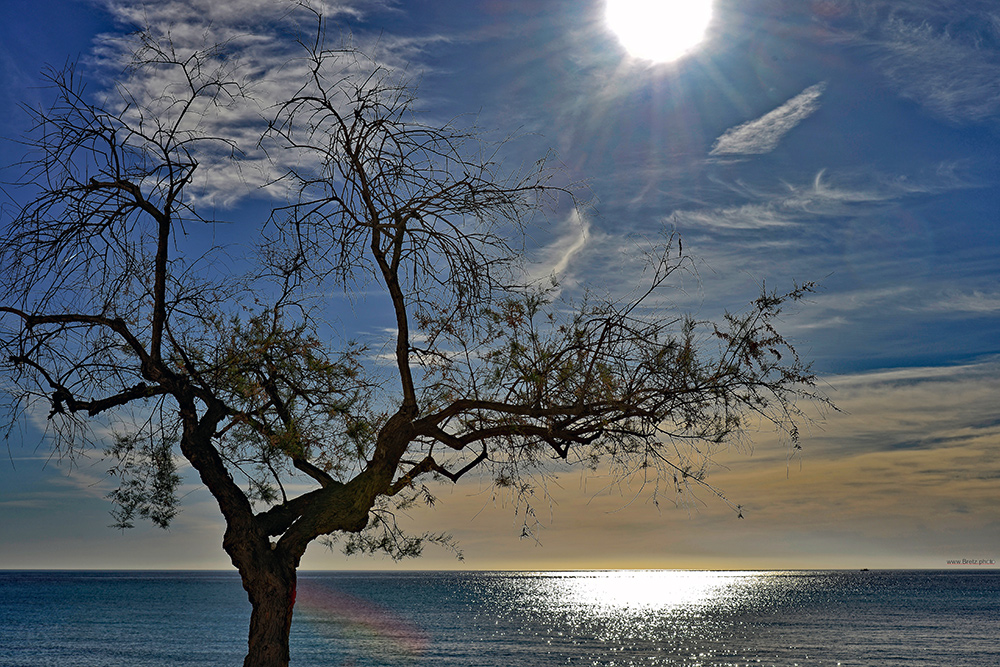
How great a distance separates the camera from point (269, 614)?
8773 millimetres

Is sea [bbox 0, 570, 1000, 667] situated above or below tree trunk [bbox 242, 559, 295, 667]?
below

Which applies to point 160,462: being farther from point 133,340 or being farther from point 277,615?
point 277,615

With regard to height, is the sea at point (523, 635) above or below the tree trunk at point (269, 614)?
below

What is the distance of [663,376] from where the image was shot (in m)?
8.44

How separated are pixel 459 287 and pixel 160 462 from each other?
211 inches

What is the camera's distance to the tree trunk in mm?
8656

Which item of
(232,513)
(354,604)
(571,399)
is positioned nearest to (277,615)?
(232,513)

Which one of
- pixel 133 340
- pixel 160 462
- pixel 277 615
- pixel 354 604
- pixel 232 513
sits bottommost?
pixel 354 604

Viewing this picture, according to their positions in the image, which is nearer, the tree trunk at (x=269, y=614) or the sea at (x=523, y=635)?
the tree trunk at (x=269, y=614)

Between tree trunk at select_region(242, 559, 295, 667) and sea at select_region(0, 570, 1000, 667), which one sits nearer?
tree trunk at select_region(242, 559, 295, 667)

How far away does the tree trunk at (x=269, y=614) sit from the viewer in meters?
8.66

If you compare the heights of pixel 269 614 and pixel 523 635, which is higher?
pixel 269 614

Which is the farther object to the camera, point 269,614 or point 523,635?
point 523,635

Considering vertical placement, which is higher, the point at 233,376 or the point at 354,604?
the point at 233,376
